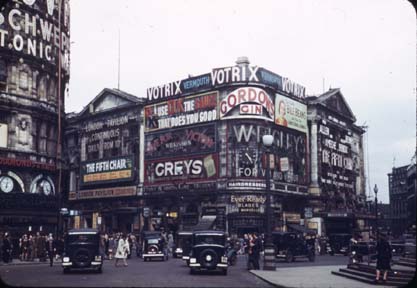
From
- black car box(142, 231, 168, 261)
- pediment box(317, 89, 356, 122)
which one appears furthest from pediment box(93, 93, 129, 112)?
black car box(142, 231, 168, 261)

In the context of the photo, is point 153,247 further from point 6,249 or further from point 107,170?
point 107,170

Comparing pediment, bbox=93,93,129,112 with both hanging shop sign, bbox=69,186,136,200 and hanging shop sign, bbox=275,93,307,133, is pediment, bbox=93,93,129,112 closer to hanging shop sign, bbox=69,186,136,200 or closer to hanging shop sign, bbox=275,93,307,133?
hanging shop sign, bbox=69,186,136,200

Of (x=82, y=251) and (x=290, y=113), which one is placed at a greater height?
(x=290, y=113)

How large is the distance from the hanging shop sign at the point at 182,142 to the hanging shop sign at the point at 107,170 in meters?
3.38

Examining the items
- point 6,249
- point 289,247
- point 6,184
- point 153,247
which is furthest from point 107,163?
point 289,247

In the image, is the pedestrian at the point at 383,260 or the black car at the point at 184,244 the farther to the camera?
the black car at the point at 184,244

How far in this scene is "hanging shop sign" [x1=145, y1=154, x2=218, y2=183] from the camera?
56062mm

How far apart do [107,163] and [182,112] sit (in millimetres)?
13075

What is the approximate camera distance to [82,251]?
26.3 m

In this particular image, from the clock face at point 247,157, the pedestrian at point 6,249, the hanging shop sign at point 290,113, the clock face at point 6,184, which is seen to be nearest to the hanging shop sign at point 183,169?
the clock face at point 247,157

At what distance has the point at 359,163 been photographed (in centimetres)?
7938

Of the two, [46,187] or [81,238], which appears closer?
[81,238]

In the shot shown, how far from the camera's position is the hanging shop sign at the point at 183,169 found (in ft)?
184

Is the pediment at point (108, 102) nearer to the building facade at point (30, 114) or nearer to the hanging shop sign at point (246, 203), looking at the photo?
the hanging shop sign at point (246, 203)
